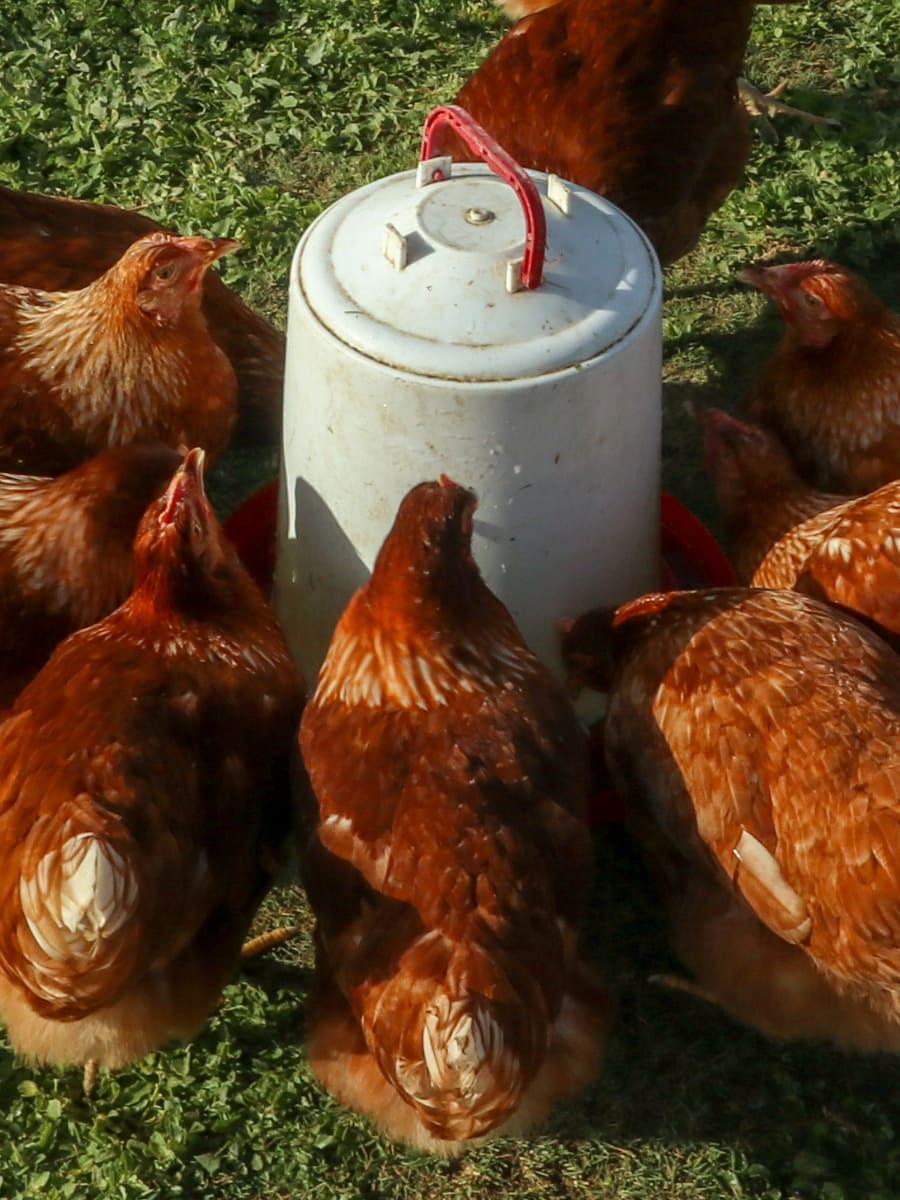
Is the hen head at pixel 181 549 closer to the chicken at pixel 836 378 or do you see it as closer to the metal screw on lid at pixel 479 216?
the metal screw on lid at pixel 479 216

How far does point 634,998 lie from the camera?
Answer: 9.39ft

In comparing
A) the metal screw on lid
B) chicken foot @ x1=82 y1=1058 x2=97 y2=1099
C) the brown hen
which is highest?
the metal screw on lid

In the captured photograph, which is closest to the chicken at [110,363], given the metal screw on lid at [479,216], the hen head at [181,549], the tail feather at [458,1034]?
the hen head at [181,549]

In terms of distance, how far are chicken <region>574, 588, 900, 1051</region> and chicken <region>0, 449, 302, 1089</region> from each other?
2.30 feet

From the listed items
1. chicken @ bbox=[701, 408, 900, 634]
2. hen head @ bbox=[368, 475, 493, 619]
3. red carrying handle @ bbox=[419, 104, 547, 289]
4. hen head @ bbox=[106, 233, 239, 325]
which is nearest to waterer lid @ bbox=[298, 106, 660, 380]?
red carrying handle @ bbox=[419, 104, 547, 289]

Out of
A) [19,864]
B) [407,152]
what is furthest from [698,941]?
[407,152]

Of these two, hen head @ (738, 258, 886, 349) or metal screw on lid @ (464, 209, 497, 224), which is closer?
metal screw on lid @ (464, 209, 497, 224)

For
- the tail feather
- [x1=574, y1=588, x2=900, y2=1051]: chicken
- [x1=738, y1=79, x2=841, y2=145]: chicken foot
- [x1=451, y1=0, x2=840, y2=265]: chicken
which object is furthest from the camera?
[x1=738, y1=79, x2=841, y2=145]: chicken foot

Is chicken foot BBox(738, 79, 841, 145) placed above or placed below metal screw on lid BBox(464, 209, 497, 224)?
below

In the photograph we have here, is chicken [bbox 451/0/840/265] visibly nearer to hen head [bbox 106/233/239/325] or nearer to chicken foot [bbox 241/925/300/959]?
hen head [bbox 106/233/239/325]

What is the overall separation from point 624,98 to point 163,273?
118 cm

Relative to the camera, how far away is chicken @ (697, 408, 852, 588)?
10.5 feet

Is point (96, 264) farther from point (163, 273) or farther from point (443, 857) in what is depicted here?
point (443, 857)

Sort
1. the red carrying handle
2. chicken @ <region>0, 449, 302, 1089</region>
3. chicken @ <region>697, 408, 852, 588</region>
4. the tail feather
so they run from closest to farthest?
1. the tail feather
2. chicken @ <region>0, 449, 302, 1089</region>
3. the red carrying handle
4. chicken @ <region>697, 408, 852, 588</region>
